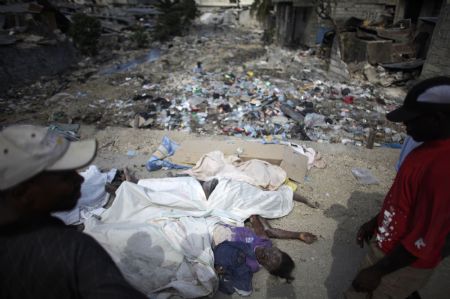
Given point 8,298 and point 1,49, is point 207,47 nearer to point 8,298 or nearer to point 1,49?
point 1,49

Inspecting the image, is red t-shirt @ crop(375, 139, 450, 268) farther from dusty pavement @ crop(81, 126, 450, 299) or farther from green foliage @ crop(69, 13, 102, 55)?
green foliage @ crop(69, 13, 102, 55)

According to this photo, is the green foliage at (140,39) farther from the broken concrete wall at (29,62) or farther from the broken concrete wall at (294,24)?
the broken concrete wall at (294,24)

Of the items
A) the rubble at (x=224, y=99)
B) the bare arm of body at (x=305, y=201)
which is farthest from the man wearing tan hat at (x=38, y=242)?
the rubble at (x=224, y=99)

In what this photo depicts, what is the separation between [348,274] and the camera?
2.58 meters

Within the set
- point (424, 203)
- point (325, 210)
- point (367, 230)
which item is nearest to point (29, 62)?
point (325, 210)

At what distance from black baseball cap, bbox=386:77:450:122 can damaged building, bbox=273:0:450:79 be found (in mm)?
6666

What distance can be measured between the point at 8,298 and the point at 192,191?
7.68ft

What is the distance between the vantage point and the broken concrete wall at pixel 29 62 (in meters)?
7.89

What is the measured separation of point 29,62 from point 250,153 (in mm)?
8132

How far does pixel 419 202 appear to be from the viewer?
1.28m

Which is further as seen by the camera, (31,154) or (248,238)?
(248,238)

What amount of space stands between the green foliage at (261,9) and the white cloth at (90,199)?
61.1 ft

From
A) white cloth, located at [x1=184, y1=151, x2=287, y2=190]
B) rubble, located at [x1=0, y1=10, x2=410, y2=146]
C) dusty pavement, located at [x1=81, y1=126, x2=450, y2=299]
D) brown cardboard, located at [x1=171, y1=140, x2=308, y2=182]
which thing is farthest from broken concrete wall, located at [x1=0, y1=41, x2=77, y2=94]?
white cloth, located at [x1=184, y1=151, x2=287, y2=190]

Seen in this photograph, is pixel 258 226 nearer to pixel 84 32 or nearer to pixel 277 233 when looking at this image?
pixel 277 233
